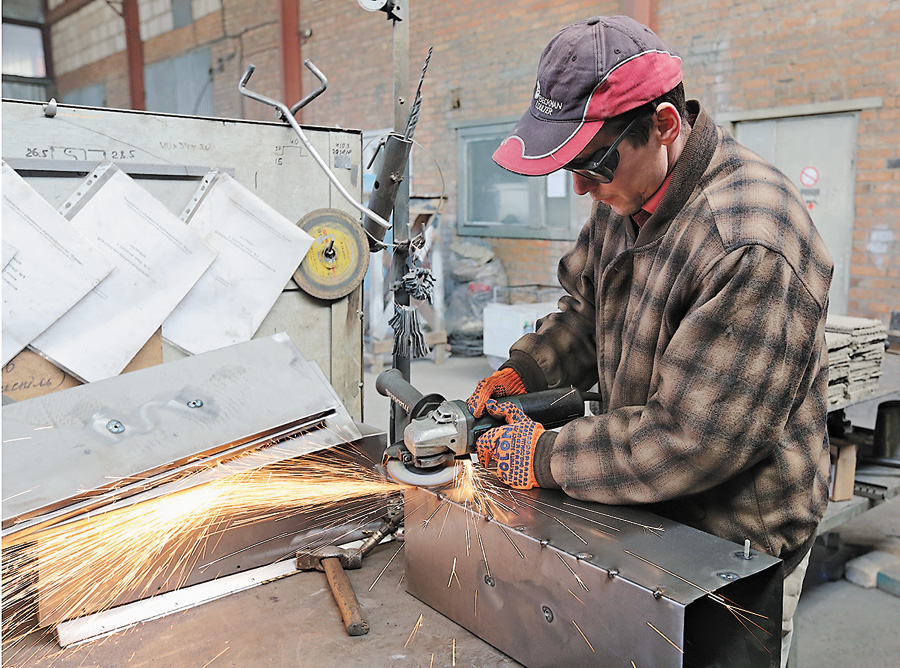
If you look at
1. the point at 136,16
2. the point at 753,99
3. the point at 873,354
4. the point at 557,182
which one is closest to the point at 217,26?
the point at 136,16

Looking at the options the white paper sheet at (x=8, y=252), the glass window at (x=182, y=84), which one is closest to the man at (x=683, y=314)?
the white paper sheet at (x=8, y=252)

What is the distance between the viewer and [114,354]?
1.85 m

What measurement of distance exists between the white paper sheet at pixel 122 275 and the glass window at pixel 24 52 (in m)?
16.0

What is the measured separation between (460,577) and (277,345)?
790 mm

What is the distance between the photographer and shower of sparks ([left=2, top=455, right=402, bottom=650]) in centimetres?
132

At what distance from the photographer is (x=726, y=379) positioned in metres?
1.19

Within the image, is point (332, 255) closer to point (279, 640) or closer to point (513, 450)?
point (513, 450)

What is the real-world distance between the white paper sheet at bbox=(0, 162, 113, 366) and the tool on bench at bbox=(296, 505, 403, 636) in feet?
2.69

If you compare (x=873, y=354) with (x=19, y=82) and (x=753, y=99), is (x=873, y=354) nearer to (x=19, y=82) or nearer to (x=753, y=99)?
(x=753, y=99)

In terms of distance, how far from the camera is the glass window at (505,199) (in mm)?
7883

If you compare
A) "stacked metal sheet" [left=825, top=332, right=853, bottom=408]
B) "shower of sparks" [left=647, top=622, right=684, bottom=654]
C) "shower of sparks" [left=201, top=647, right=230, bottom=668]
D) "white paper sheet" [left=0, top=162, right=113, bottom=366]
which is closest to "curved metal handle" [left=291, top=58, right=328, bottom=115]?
"white paper sheet" [left=0, top=162, right=113, bottom=366]

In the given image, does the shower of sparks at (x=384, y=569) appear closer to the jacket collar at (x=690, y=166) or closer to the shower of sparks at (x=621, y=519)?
the shower of sparks at (x=621, y=519)

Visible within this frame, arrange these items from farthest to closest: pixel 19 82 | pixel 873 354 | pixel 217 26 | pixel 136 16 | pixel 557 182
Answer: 1. pixel 19 82
2. pixel 136 16
3. pixel 217 26
4. pixel 557 182
5. pixel 873 354

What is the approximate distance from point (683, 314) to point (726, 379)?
0.19m
